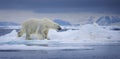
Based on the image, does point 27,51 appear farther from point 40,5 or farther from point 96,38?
point 96,38

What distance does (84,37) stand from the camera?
9.64ft

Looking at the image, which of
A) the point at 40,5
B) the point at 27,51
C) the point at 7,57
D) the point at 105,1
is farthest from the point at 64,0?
the point at 7,57

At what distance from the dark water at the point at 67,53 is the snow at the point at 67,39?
0.05 m

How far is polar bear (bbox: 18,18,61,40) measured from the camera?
2920 millimetres

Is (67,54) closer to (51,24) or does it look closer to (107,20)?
(51,24)

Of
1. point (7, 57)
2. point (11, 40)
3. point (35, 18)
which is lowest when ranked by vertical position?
point (7, 57)

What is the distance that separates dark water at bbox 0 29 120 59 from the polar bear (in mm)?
174

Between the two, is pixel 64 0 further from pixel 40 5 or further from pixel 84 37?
pixel 84 37

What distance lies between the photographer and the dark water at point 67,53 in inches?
113

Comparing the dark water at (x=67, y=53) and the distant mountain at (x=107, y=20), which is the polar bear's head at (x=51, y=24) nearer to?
the dark water at (x=67, y=53)

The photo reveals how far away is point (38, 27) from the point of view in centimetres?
293

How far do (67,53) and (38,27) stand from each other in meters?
0.46

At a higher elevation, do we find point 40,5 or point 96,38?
point 40,5

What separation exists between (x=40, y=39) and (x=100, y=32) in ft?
2.37
